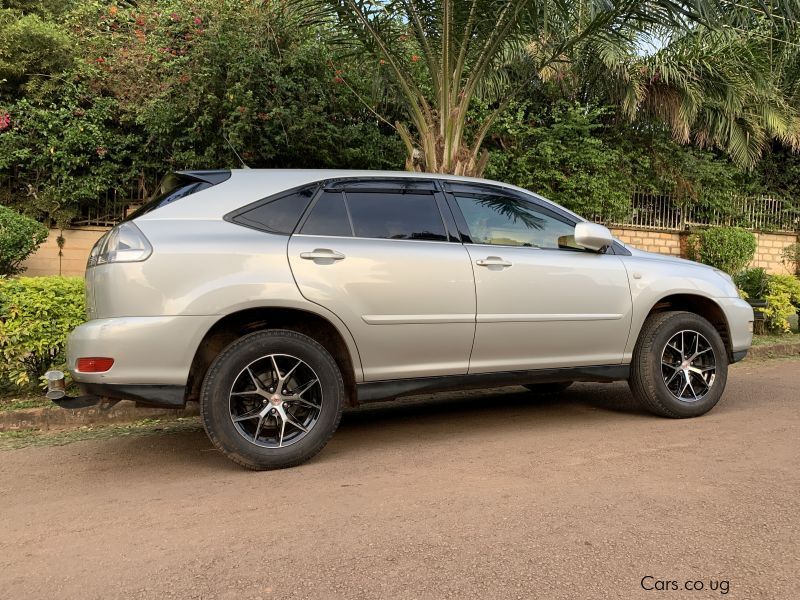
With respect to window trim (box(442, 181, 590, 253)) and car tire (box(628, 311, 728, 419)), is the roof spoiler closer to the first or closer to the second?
window trim (box(442, 181, 590, 253))

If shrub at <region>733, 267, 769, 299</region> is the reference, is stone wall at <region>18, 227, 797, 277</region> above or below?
above

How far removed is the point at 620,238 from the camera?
46.1 ft

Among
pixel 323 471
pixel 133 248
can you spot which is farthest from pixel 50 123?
pixel 323 471

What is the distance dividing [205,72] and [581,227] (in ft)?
23.9

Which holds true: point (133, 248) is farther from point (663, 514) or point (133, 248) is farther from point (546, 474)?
point (663, 514)

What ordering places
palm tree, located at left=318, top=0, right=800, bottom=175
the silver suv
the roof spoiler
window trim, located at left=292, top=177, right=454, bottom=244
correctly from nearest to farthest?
the silver suv < the roof spoiler < window trim, located at left=292, top=177, right=454, bottom=244 < palm tree, located at left=318, top=0, right=800, bottom=175

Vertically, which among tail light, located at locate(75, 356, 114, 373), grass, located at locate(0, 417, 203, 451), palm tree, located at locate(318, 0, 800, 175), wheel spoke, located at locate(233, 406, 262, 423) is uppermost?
palm tree, located at locate(318, 0, 800, 175)

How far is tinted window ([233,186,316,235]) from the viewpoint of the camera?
4000mm

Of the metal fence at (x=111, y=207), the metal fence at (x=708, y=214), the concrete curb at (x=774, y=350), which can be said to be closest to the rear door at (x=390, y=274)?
the concrete curb at (x=774, y=350)

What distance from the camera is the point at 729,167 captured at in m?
15.1

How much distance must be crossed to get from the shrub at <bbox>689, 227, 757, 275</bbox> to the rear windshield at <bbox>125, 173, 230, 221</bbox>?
41.4 ft

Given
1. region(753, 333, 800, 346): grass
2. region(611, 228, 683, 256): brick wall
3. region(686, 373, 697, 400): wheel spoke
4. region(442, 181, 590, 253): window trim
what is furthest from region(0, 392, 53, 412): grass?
region(611, 228, 683, 256): brick wall

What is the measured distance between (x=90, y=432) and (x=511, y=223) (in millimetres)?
3488

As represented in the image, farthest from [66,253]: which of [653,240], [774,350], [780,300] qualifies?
[653,240]
